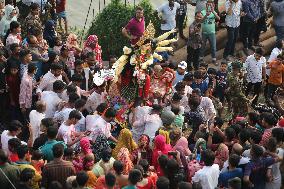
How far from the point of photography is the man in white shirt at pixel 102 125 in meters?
12.7

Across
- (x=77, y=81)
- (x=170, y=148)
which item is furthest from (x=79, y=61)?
(x=170, y=148)

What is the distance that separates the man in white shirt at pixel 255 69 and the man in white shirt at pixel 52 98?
14.5 feet

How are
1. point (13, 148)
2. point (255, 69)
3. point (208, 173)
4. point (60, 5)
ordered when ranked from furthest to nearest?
1. point (60, 5)
2. point (255, 69)
3. point (13, 148)
4. point (208, 173)

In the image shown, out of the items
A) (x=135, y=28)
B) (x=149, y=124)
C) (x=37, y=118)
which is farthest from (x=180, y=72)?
(x=37, y=118)

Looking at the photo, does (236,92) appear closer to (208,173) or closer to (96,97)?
(96,97)

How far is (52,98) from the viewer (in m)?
13.6

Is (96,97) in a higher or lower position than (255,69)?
lower

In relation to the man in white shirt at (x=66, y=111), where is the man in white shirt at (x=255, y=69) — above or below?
above

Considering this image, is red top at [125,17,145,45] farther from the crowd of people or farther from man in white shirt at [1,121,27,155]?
man in white shirt at [1,121,27,155]

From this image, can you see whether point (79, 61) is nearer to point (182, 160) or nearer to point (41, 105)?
point (41, 105)

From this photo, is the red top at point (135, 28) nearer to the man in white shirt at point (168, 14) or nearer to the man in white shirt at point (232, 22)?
the man in white shirt at point (168, 14)

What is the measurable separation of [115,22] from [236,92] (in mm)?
4805

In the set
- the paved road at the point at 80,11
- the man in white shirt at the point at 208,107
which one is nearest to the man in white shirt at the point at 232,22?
the man in white shirt at the point at 208,107

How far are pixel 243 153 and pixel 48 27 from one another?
6.25 meters
